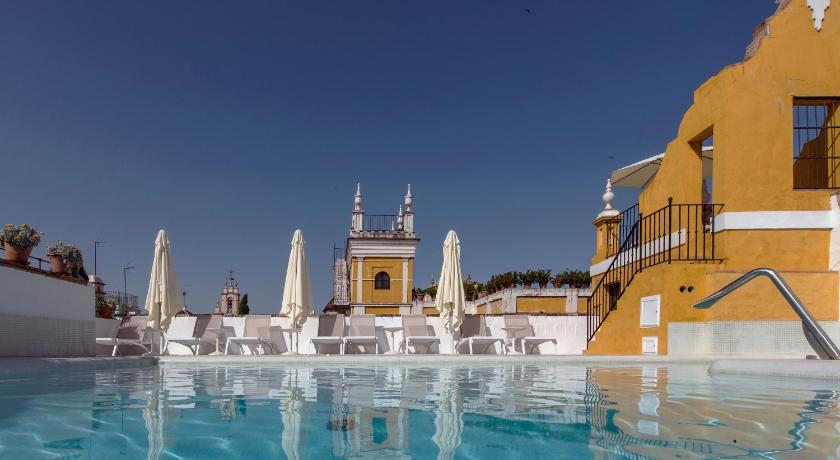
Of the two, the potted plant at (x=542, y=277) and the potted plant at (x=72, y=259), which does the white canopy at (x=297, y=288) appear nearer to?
the potted plant at (x=72, y=259)

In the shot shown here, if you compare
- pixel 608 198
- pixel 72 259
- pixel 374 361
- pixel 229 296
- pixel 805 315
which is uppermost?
pixel 608 198

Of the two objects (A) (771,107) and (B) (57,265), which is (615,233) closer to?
(A) (771,107)

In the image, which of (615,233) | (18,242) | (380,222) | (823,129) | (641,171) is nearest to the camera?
(18,242)

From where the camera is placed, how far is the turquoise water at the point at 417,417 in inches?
120

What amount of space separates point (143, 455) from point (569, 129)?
2882 cm

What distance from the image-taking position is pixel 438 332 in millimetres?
12570

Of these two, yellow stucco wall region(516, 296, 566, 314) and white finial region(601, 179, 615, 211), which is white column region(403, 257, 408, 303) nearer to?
yellow stucco wall region(516, 296, 566, 314)

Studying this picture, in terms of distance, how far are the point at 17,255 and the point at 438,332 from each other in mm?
7568

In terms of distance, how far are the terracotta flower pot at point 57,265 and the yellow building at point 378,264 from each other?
93.4 feet

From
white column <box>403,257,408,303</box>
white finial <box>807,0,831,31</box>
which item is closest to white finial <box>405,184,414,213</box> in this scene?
white column <box>403,257,408,303</box>

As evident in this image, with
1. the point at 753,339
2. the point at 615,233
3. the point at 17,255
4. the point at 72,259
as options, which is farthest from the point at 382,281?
the point at 753,339

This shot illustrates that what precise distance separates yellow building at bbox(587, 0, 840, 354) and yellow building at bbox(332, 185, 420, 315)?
2811 centimetres

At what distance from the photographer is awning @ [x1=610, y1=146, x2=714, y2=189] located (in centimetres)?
1486

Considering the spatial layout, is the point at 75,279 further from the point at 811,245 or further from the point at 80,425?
the point at 811,245
